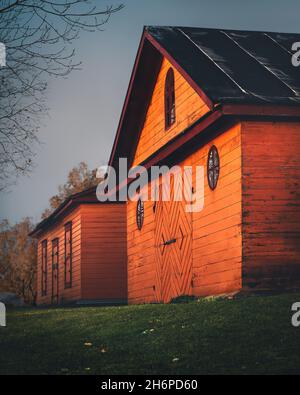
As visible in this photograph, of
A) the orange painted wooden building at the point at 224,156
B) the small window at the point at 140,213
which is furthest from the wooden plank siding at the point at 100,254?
the orange painted wooden building at the point at 224,156

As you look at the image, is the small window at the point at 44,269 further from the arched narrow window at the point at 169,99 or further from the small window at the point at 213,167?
the small window at the point at 213,167

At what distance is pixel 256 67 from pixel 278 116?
7.43ft

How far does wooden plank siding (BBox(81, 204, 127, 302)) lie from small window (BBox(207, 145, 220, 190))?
12388 millimetres

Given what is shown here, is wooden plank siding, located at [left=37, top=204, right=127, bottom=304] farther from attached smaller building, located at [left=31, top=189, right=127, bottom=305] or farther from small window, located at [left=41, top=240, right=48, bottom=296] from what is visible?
small window, located at [left=41, top=240, right=48, bottom=296]

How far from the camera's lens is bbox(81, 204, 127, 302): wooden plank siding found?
28750mm

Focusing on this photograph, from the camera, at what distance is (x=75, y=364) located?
10594 mm

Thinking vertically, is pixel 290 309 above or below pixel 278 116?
below

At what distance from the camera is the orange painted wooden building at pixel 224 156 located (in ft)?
50.0

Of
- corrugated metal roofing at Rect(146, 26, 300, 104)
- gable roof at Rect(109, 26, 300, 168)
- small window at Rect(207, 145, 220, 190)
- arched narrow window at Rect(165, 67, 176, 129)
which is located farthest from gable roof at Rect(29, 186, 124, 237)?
small window at Rect(207, 145, 220, 190)

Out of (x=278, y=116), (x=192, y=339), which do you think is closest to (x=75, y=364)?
(x=192, y=339)

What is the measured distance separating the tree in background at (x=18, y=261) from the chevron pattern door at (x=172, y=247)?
91.6 feet

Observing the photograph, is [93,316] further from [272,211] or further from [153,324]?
[272,211]
